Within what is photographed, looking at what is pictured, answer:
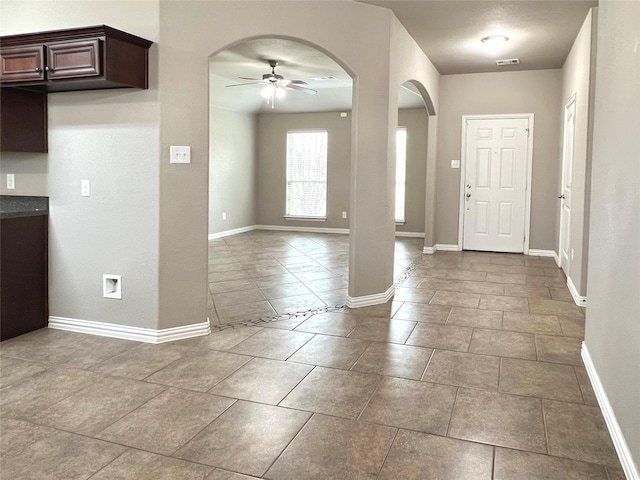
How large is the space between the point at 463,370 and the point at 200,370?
155 centimetres

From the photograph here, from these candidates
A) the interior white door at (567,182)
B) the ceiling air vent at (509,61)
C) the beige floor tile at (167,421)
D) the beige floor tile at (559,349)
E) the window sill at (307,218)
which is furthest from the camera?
the window sill at (307,218)

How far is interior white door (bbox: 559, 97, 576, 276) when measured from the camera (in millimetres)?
5850

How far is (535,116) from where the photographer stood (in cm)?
742

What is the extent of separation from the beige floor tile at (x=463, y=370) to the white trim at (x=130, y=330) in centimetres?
163

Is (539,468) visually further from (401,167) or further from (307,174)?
(307,174)

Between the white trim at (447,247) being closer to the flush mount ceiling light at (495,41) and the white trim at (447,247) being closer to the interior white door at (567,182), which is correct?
the interior white door at (567,182)

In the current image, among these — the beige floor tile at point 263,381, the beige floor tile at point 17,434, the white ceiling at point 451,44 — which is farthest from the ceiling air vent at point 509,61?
the beige floor tile at point 17,434

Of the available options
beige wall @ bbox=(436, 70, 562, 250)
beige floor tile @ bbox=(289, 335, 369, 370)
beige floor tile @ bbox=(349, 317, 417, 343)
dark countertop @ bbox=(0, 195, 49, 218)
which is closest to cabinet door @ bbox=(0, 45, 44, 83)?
dark countertop @ bbox=(0, 195, 49, 218)

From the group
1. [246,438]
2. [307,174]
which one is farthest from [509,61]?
[246,438]

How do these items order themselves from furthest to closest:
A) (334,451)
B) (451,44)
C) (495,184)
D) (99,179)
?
1. (495,184)
2. (451,44)
3. (99,179)
4. (334,451)

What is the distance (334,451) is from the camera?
220 centimetres

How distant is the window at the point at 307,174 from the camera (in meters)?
10.7

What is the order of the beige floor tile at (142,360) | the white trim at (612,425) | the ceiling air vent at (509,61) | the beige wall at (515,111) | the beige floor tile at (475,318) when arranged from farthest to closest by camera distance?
the beige wall at (515,111), the ceiling air vent at (509,61), the beige floor tile at (475,318), the beige floor tile at (142,360), the white trim at (612,425)

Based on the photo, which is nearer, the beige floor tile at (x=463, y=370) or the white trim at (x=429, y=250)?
the beige floor tile at (x=463, y=370)
